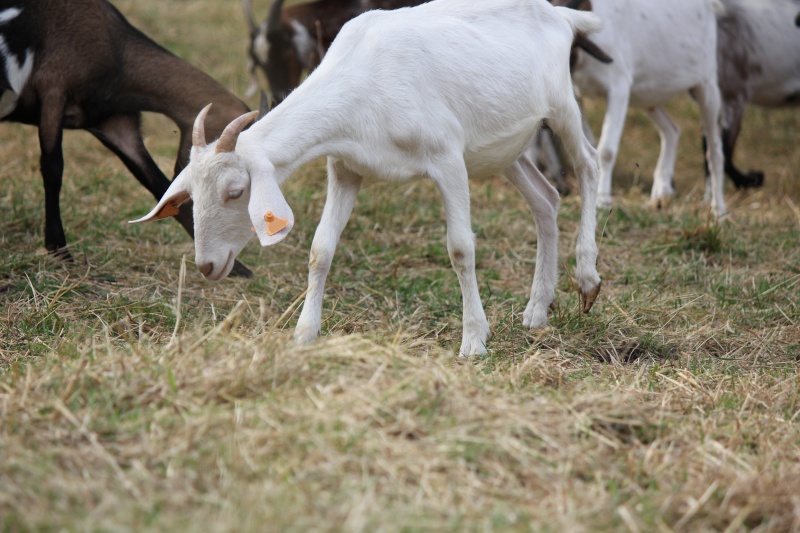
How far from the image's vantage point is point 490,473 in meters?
2.86

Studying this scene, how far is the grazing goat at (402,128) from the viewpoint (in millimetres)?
3709

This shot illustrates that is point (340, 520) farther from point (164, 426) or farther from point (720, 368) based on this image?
point (720, 368)

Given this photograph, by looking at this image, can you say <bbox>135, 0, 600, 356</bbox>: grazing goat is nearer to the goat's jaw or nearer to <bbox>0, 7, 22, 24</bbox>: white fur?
the goat's jaw

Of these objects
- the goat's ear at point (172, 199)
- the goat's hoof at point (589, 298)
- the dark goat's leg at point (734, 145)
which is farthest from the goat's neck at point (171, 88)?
the dark goat's leg at point (734, 145)

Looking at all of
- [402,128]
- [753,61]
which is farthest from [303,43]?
[402,128]

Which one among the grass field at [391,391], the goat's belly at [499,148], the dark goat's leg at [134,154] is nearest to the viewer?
the grass field at [391,391]

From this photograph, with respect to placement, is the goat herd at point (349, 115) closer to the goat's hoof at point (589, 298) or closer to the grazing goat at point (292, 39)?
the goat's hoof at point (589, 298)

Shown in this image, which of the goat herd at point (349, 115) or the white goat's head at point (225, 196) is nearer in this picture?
the white goat's head at point (225, 196)

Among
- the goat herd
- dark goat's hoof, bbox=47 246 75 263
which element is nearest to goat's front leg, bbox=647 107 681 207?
the goat herd

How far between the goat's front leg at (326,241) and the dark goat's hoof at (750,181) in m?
5.25

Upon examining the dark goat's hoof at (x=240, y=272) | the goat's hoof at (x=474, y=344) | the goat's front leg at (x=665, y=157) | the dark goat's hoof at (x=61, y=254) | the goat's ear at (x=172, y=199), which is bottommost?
the goat's front leg at (x=665, y=157)

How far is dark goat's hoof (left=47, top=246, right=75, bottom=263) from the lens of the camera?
17.2 feet

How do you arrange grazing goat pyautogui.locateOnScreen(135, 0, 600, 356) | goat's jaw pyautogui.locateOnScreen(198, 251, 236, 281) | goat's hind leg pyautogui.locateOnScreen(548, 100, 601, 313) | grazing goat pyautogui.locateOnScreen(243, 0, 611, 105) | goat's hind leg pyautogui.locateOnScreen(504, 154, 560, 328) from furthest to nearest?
1. grazing goat pyautogui.locateOnScreen(243, 0, 611, 105)
2. goat's hind leg pyautogui.locateOnScreen(504, 154, 560, 328)
3. goat's hind leg pyautogui.locateOnScreen(548, 100, 601, 313)
4. goat's jaw pyautogui.locateOnScreen(198, 251, 236, 281)
5. grazing goat pyautogui.locateOnScreen(135, 0, 600, 356)

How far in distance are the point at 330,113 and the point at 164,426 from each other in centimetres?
146
